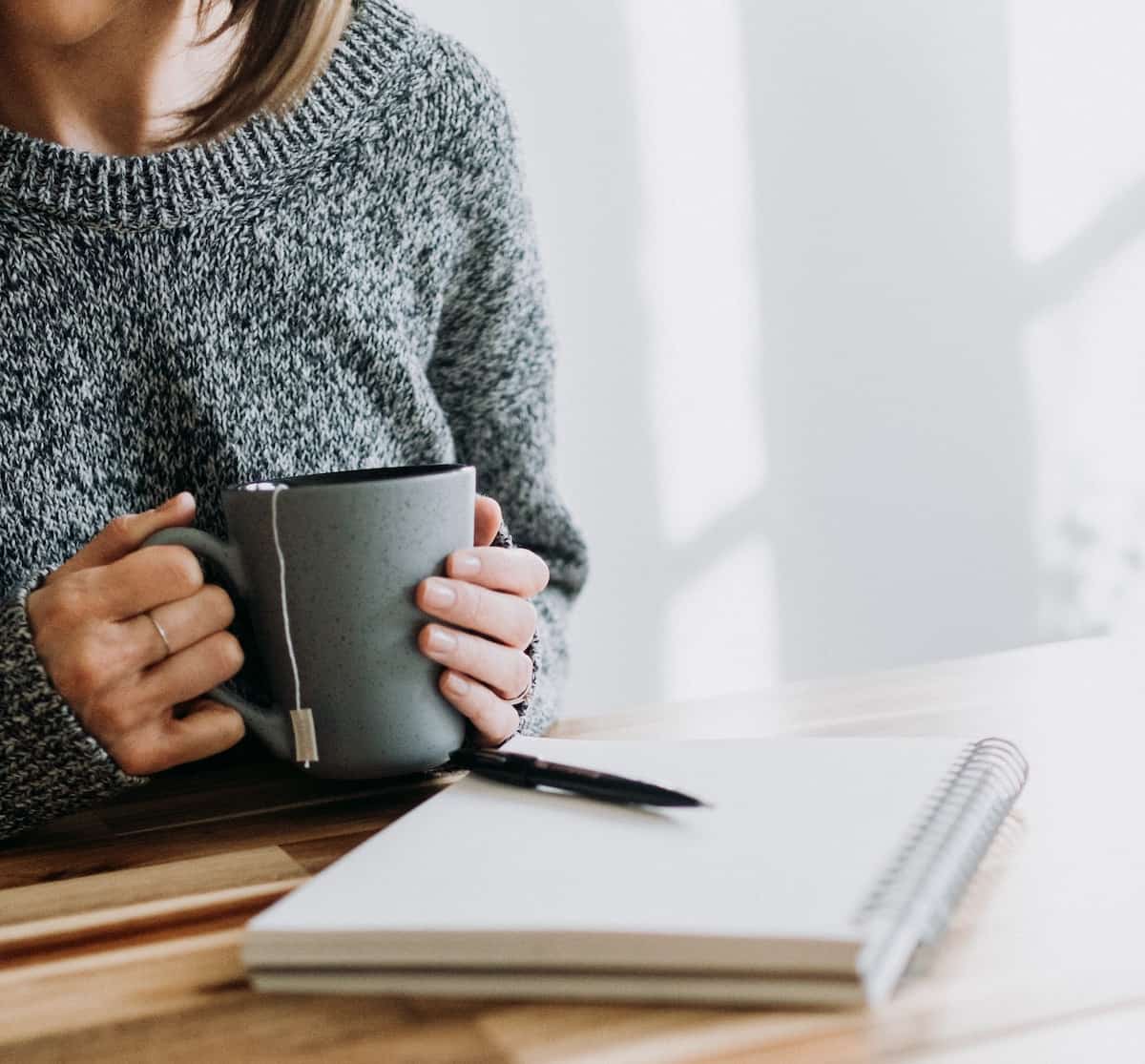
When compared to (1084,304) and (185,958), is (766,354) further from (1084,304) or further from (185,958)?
(185,958)

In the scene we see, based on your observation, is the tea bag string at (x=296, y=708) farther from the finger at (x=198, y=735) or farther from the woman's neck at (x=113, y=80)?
the woman's neck at (x=113, y=80)

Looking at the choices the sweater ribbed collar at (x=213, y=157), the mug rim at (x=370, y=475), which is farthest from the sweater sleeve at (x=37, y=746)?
the sweater ribbed collar at (x=213, y=157)

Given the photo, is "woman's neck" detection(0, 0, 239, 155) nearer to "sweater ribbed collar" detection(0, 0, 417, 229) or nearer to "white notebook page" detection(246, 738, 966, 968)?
"sweater ribbed collar" detection(0, 0, 417, 229)

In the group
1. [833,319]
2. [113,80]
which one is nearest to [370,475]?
[113,80]

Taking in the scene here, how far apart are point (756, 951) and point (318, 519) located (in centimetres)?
25

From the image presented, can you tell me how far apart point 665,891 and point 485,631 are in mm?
209

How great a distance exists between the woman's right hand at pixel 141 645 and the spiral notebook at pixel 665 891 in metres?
0.12

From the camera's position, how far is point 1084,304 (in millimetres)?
2076

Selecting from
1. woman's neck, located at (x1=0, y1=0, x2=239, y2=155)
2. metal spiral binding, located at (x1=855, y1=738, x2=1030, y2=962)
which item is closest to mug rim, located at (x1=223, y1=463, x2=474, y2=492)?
metal spiral binding, located at (x1=855, y1=738, x2=1030, y2=962)

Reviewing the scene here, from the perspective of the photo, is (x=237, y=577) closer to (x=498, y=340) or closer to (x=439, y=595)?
(x=439, y=595)

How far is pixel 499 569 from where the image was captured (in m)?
0.60

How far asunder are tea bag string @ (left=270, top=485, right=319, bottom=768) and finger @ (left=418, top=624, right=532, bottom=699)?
52 mm

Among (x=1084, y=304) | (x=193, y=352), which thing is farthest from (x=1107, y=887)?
(x=1084, y=304)

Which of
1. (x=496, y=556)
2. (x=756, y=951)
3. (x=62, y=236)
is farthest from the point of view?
(x=62, y=236)
